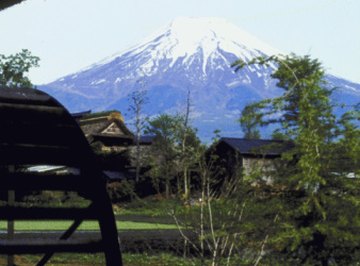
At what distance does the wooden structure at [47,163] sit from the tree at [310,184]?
10.5 m

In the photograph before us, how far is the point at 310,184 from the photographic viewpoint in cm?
1362

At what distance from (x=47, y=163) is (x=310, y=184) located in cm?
1164

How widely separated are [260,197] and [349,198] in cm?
159

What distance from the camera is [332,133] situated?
13.7 metres

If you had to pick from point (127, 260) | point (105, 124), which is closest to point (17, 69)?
point (105, 124)

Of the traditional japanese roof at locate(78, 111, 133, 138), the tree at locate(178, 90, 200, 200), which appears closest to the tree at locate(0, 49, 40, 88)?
the traditional japanese roof at locate(78, 111, 133, 138)

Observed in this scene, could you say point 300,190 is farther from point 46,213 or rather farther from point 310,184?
point 46,213

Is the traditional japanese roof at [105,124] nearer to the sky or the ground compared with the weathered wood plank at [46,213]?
nearer to the sky

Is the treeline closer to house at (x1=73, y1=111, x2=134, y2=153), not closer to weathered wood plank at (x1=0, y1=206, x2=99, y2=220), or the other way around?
weathered wood plank at (x1=0, y1=206, x2=99, y2=220)

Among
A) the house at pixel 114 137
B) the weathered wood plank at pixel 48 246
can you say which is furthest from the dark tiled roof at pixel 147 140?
the weathered wood plank at pixel 48 246

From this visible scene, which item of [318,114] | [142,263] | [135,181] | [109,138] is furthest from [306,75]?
[109,138]

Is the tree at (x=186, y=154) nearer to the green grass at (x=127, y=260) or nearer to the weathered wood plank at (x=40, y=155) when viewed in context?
the green grass at (x=127, y=260)

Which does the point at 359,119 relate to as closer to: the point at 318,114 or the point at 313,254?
the point at 318,114

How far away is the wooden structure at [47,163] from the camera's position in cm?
227
